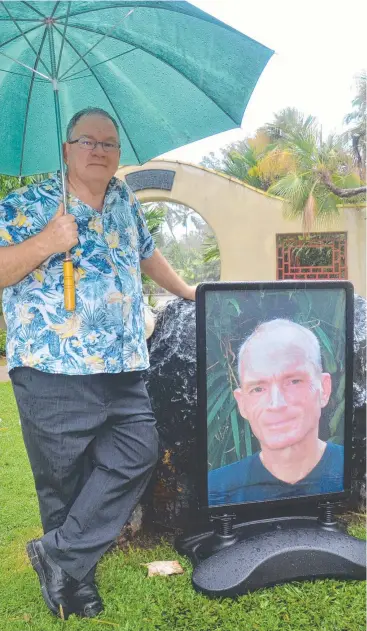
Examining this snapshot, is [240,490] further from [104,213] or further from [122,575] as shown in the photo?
[104,213]

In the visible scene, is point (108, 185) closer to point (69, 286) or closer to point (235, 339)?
point (69, 286)

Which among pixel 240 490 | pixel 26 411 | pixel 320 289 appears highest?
pixel 320 289

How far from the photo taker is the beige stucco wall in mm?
13773

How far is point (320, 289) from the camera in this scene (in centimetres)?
247

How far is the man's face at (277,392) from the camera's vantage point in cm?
238

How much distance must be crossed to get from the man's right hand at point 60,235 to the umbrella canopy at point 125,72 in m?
0.58

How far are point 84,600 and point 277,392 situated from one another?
1100 millimetres

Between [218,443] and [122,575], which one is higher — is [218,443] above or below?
above

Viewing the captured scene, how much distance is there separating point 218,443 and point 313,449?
43cm

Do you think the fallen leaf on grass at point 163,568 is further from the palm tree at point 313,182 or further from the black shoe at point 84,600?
the palm tree at point 313,182

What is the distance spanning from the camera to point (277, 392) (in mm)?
2387

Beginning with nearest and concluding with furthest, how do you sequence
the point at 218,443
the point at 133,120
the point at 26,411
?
the point at 26,411 → the point at 218,443 → the point at 133,120

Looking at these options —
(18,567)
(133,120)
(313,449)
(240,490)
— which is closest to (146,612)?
(240,490)

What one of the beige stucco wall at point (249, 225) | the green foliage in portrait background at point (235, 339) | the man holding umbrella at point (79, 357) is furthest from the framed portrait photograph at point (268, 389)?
the beige stucco wall at point (249, 225)
